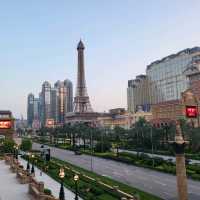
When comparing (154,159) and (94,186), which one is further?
(154,159)

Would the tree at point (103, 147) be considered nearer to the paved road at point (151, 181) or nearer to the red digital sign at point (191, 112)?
the paved road at point (151, 181)

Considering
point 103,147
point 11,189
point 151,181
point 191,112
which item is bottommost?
point 151,181

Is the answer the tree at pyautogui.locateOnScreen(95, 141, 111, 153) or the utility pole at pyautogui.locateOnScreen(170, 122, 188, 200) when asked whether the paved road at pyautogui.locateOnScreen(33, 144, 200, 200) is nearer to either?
the utility pole at pyautogui.locateOnScreen(170, 122, 188, 200)

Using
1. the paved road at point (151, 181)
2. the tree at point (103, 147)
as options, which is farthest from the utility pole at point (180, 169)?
the tree at point (103, 147)

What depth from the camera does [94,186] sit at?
39.0 m

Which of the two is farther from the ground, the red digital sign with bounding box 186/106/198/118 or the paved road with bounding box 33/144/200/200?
the red digital sign with bounding box 186/106/198/118

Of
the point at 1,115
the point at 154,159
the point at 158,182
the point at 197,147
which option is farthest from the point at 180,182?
the point at 1,115

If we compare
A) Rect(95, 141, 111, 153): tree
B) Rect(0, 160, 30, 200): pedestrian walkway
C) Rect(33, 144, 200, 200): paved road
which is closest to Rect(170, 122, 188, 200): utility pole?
Rect(33, 144, 200, 200): paved road

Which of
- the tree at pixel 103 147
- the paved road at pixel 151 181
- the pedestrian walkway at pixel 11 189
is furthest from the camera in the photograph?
the tree at pixel 103 147

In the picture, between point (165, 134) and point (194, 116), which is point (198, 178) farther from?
point (165, 134)

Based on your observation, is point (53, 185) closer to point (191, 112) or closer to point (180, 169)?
point (180, 169)

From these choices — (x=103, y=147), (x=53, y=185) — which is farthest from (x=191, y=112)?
(x=103, y=147)

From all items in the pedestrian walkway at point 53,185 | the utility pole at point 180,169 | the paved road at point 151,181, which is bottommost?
the paved road at point 151,181

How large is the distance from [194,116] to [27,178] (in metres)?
30.3
